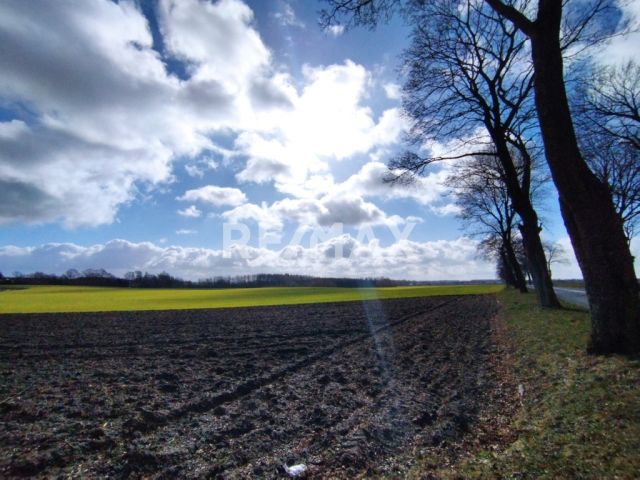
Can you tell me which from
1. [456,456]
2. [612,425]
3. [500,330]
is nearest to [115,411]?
[456,456]

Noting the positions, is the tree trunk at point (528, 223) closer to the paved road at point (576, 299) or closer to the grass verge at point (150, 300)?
the paved road at point (576, 299)

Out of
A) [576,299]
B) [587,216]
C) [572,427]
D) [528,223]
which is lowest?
[576,299]

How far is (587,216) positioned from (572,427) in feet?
15.0

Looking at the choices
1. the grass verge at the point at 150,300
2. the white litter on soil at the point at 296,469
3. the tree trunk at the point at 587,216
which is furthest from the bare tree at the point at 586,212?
the grass verge at the point at 150,300

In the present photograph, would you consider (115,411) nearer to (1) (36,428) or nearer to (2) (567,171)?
(1) (36,428)

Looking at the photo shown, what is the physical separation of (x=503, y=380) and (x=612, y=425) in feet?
12.0

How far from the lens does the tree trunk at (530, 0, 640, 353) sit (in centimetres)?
749

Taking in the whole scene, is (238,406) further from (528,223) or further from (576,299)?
(576,299)

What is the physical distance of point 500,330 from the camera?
645 inches

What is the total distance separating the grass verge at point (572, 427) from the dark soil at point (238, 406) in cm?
75

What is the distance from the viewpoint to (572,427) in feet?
16.5

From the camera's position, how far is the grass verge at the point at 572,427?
4156mm

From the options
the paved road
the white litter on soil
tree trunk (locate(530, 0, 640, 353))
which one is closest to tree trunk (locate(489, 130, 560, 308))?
the paved road

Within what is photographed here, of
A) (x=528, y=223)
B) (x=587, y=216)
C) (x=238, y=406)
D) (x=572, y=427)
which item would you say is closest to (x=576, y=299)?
(x=528, y=223)
